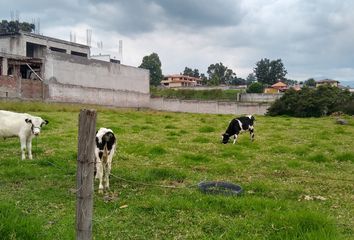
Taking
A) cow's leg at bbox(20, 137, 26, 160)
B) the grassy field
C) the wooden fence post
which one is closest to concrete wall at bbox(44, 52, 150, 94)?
the grassy field

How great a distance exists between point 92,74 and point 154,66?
6188 cm

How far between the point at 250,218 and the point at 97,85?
57273mm

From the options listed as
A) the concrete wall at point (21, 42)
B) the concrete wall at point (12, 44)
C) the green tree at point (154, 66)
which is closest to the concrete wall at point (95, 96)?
Answer: the concrete wall at point (21, 42)

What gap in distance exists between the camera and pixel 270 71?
129m

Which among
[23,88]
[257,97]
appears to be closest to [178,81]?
[257,97]

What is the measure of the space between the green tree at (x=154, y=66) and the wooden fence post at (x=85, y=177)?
11525 centimetres

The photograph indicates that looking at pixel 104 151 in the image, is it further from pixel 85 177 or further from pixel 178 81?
pixel 178 81

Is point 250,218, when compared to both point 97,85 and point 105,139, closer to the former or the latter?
point 105,139

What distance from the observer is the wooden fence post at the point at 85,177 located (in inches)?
199

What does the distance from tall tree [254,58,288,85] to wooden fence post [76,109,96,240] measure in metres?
128

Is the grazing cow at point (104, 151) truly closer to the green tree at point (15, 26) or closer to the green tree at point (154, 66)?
the green tree at point (15, 26)

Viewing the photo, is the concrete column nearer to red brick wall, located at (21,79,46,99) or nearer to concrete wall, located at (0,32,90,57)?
red brick wall, located at (21,79,46,99)

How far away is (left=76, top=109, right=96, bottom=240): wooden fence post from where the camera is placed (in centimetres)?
507

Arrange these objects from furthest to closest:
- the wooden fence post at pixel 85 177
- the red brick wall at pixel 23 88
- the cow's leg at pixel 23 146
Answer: the red brick wall at pixel 23 88 → the cow's leg at pixel 23 146 → the wooden fence post at pixel 85 177
